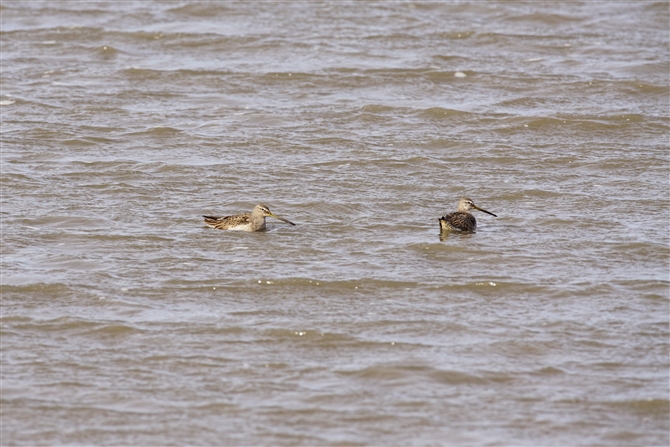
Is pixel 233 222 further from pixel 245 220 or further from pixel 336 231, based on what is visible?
pixel 336 231

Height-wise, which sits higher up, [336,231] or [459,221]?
[459,221]

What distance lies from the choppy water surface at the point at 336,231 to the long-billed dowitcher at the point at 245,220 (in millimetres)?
77

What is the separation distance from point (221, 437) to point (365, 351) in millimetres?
1246

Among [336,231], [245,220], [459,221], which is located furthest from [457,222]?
[245,220]

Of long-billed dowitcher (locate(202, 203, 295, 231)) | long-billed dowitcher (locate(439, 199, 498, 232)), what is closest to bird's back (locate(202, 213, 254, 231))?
long-billed dowitcher (locate(202, 203, 295, 231))

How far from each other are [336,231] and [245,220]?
0.71 meters

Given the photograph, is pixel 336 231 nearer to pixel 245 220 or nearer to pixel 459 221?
pixel 245 220

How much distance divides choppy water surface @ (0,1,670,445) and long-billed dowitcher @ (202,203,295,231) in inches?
3.0

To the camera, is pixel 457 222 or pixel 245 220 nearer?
pixel 457 222

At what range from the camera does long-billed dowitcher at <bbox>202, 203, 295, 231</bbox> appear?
351 inches

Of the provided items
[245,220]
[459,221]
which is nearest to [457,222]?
[459,221]

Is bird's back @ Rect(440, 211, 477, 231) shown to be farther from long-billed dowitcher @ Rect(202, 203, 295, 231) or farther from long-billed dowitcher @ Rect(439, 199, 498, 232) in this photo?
long-billed dowitcher @ Rect(202, 203, 295, 231)

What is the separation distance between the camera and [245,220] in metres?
8.95

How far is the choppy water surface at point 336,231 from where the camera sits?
6.29 metres
